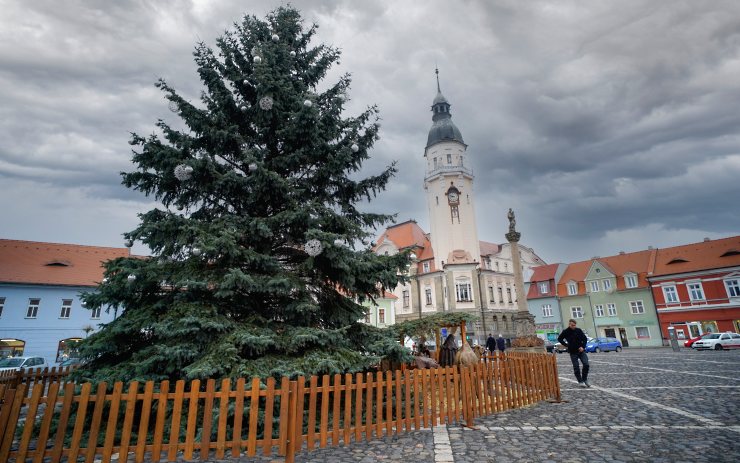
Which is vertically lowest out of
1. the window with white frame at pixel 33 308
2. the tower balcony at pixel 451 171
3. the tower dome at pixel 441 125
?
the window with white frame at pixel 33 308

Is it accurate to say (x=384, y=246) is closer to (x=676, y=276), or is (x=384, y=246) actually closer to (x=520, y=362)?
(x=676, y=276)

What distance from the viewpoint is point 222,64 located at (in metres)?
9.17

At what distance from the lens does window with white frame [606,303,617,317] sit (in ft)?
146

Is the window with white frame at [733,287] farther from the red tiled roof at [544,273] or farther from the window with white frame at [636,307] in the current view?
the red tiled roof at [544,273]

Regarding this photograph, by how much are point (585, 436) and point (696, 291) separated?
43983 millimetres

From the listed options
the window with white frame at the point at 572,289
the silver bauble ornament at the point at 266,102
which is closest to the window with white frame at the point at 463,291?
the window with white frame at the point at 572,289

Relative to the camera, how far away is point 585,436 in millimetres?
5949

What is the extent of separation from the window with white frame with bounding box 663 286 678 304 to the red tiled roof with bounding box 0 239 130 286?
53.7 m

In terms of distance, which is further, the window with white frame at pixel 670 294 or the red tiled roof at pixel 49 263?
the window with white frame at pixel 670 294

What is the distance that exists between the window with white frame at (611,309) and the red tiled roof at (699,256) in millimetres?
6092

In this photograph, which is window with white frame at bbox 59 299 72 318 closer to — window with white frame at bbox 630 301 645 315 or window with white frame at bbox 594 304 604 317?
window with white frame at bbox 594 304 604 317

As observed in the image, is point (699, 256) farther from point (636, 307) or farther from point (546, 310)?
point (546, 310)

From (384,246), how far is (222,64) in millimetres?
43976

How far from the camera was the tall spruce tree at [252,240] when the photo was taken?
661cm
